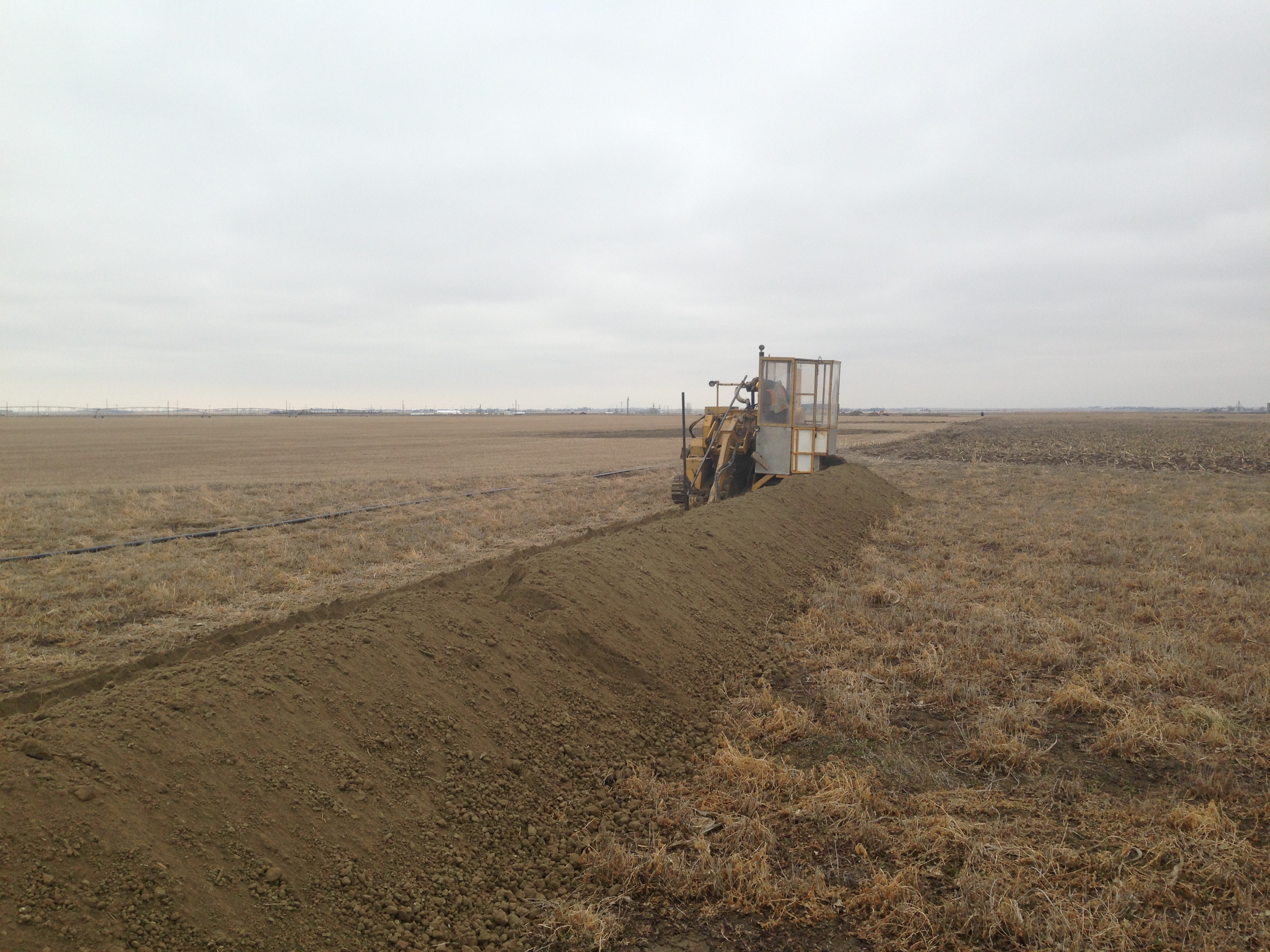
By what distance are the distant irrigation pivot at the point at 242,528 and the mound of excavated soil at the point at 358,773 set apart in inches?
238

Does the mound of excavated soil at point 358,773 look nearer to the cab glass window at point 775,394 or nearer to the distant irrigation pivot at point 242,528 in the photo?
the distant irrigation pivot at point 242,528

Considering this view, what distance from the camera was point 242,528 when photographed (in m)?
12.0

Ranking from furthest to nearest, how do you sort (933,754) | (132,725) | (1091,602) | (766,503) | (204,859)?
1. (766,503)
2. (1091,602)
3. (933,754)
4. (132,725)
5. (204,859)

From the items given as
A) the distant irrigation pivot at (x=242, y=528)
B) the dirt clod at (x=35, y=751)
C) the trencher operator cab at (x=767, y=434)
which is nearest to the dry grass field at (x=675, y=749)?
the dirt clod at (x=35, y=751)

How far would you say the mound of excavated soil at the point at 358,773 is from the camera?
2.57 metres

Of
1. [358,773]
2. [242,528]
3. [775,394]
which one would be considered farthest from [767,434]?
[358,773]

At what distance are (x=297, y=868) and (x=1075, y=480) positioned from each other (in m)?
21.6

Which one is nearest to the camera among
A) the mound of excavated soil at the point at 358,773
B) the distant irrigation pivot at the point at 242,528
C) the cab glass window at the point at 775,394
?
the mound of excavated soil at the point at 358,773

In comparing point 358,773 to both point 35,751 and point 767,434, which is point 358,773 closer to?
point 35,751

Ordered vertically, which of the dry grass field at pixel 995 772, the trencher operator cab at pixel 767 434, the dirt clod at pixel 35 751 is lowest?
the dry grass field at pixel 995 772

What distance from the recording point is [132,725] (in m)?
3.15

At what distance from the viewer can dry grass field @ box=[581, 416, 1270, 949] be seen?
2951mm

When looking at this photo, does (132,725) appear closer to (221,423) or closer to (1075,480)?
(1075,480)

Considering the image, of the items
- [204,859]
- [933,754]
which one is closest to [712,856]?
[933,754]
